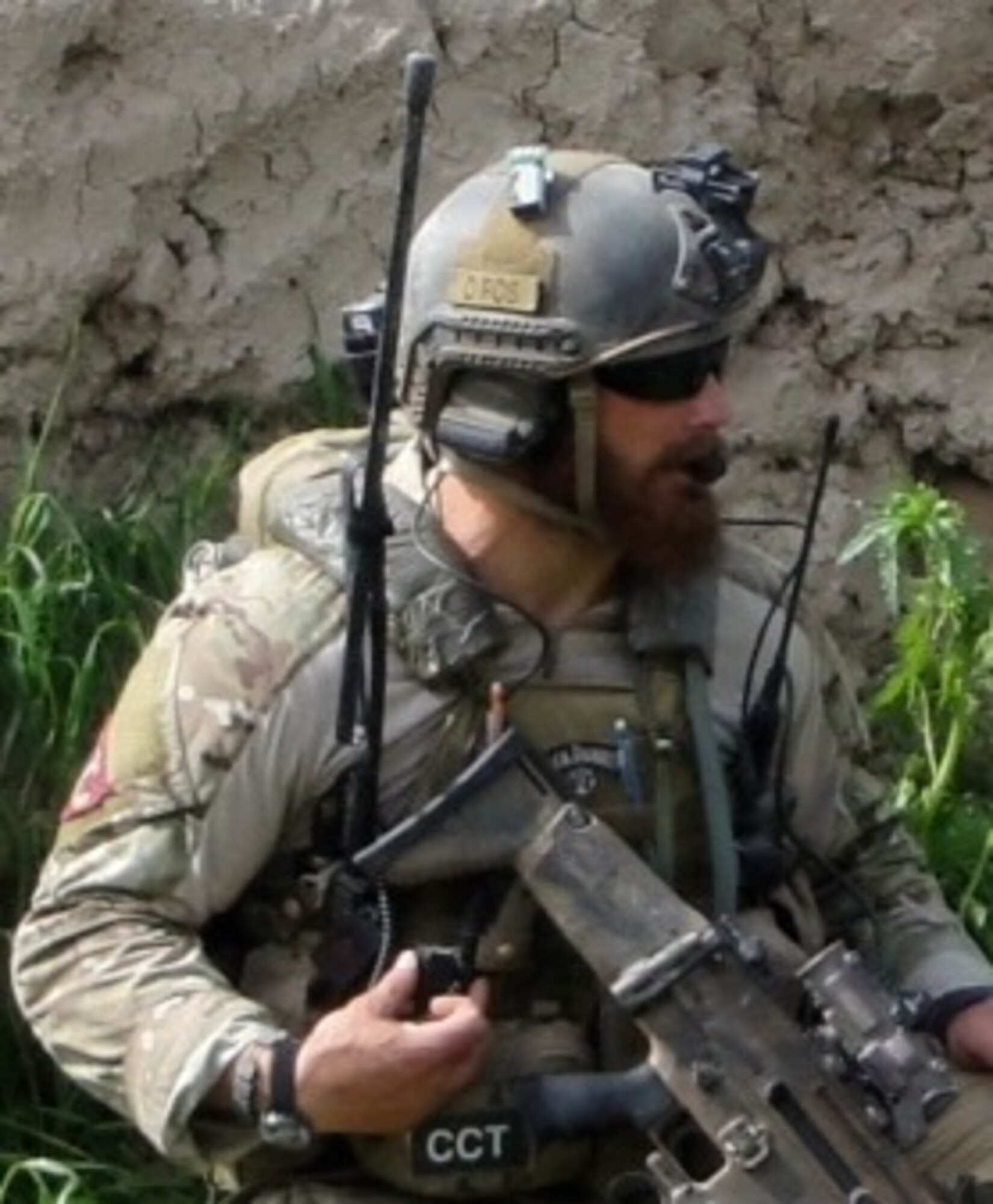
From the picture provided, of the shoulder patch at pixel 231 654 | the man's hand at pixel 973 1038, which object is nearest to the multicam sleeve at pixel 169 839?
the shoulder patch at pixel 231 654

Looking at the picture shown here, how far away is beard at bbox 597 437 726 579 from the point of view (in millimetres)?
4980

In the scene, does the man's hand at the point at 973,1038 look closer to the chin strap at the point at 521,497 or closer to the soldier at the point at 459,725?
the soldier at the point at 459,725

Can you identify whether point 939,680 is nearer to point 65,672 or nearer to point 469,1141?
point 65,672

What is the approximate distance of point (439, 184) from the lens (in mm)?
6031

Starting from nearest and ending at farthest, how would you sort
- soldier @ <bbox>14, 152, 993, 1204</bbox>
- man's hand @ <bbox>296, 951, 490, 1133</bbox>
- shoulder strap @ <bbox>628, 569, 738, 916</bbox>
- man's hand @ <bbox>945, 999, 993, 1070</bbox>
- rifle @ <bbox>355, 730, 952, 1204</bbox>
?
man's hand @ <bbox>296, 951, 490, 1133</bbox>, rifle @ <bbox>355, 730, 952, 1204</bbox>, soldier @ <bbox>14, 152, 993, 1204</bbox>, shoulder strap @ <bbox>628, 569, 738, 916</bbox>, man's hand @ <bbox>945, 999, 993, 1070</bbox>

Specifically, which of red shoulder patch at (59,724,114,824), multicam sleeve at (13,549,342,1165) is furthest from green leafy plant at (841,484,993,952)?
red shoulder patch at (59,724,114,824)

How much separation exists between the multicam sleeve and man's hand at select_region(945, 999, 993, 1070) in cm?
76

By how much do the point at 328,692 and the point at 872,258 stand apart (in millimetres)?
1470

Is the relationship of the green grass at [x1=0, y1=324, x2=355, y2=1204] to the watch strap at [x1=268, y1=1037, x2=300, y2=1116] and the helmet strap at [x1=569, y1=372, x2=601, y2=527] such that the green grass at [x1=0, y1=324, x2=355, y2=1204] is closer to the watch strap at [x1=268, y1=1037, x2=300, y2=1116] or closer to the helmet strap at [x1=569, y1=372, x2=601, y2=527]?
the watch strap at [x1=268, y1=1037, x2=300, y2=1116]

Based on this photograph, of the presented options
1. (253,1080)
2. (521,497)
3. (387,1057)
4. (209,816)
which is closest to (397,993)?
(387,1057)

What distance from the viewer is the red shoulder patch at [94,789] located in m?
4.95

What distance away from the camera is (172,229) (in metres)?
6.02

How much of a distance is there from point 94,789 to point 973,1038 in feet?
3.25

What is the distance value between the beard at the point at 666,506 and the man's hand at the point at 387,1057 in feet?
1.75
